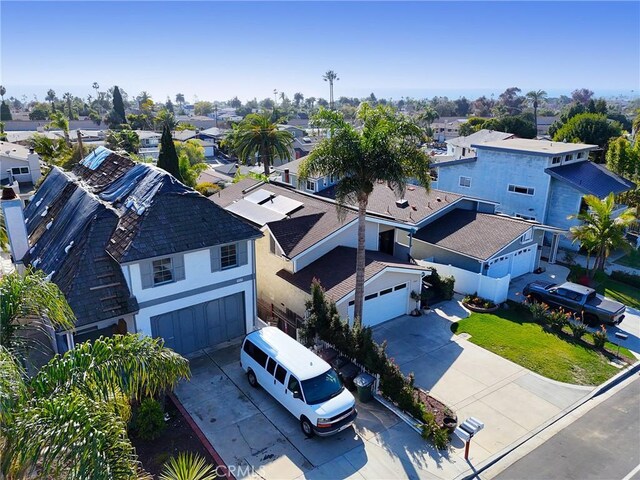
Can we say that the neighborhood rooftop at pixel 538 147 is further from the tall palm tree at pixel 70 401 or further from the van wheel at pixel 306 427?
the tall palm tree at pixel 70 401

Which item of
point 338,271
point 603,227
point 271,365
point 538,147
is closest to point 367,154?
point 338,271

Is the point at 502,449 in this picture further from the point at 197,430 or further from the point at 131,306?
the point at 131,306

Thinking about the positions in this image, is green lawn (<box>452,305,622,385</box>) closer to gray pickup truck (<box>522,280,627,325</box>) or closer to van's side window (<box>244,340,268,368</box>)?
gray pickup truck (<box>522,280,627,325</box>)

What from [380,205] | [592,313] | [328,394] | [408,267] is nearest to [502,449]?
[328,394]

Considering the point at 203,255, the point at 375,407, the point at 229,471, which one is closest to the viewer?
the point at 229,471

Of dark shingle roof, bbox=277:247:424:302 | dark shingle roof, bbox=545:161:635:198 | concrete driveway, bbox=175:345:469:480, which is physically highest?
dark shingle roof, bbox=545:161:635:198

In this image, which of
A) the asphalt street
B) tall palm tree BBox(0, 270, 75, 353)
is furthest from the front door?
tall palm tree BBox(0, 270, 75, 353)

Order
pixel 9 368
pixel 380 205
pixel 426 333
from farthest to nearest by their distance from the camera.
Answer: pixel 380 205
pixel 426 333
pixel 9 368
